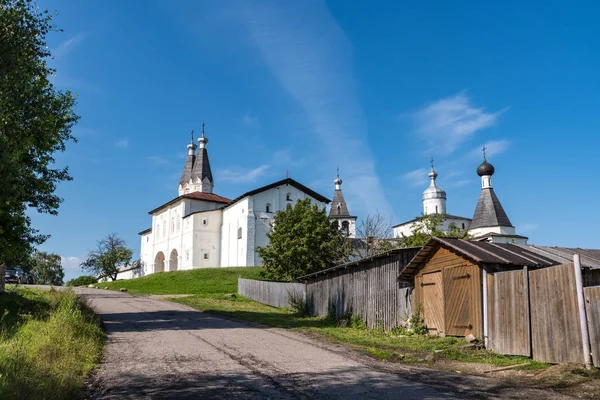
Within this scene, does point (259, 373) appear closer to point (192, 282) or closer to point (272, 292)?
point (272, 292)

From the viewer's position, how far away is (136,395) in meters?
7.70

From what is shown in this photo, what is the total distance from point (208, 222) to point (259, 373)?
189 ft

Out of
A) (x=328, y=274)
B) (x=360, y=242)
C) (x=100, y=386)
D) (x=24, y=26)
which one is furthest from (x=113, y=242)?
(x=100, y=386)

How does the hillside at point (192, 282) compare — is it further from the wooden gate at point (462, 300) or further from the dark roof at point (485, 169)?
the dark roof at point (485, 169)

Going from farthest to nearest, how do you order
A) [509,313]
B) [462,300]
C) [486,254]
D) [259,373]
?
[462,300], [486,254], [509,313], [259,373]

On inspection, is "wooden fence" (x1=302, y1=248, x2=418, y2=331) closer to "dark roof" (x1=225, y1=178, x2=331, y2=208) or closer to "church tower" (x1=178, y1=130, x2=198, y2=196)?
"dark roof" (x1=225, y1=178, x2=331, y2=208)

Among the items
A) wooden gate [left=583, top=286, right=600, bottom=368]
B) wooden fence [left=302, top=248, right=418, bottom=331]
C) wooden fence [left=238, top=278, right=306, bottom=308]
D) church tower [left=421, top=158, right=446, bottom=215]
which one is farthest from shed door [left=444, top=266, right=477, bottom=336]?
church tower [left=421, top=158, right=446, bottom=215]

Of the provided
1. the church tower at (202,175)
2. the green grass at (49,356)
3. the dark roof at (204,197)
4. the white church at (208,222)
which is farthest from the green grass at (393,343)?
the church tower at (202,175)

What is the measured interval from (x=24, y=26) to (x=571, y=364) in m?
16.4

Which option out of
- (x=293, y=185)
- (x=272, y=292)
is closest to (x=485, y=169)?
(x=293, y=185)

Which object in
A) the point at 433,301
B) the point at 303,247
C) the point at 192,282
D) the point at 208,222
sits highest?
the point at 208,222

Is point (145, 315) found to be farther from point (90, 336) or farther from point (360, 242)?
point (360, 242)

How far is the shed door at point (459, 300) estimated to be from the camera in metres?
14.0

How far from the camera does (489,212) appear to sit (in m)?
74.9
